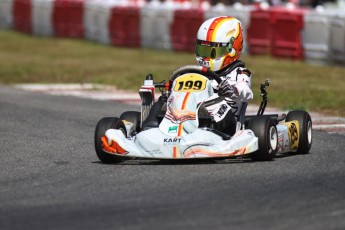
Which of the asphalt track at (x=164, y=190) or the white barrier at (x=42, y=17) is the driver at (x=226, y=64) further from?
the white barrier at (x=42, y=17)

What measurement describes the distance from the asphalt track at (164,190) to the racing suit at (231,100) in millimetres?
301

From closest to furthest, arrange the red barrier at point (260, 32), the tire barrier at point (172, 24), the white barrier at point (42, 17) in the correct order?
the tire barrier at point (172, 24) < the red barrier at point (260, 32) < the white barrier at point (42, 17)

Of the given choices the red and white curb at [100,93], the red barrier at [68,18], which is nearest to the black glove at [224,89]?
the red and white curb at [100,93]

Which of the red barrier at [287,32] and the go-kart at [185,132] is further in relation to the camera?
the red barrier at [287,32]

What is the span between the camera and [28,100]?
577 inches

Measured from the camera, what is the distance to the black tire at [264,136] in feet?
26.7

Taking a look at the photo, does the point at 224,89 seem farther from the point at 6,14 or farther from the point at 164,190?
the point at 6,14

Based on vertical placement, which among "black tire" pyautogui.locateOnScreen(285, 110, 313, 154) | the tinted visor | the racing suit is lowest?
"black tire" pyautogui.locateOnScreen(285, 110, 313, 154)

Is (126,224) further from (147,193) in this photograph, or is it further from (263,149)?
(263,149)

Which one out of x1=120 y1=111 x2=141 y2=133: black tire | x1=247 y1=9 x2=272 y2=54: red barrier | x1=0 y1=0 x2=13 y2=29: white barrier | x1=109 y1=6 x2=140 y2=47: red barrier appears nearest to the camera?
x1=120 y1=111 x2=141 y2=133: black tire

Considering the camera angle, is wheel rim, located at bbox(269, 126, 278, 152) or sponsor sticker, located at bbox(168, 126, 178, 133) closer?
sponsor sticker, located at bbox(168, 126, 178, 133)

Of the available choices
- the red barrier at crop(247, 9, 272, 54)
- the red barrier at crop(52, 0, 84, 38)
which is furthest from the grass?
the red barrier at crop(52, 0, 84, 38)

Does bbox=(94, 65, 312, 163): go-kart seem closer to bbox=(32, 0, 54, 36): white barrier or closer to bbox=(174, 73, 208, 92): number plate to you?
bbox=(174, 73, 208, 92): number plate

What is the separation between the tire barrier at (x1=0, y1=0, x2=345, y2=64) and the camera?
65.1ft
